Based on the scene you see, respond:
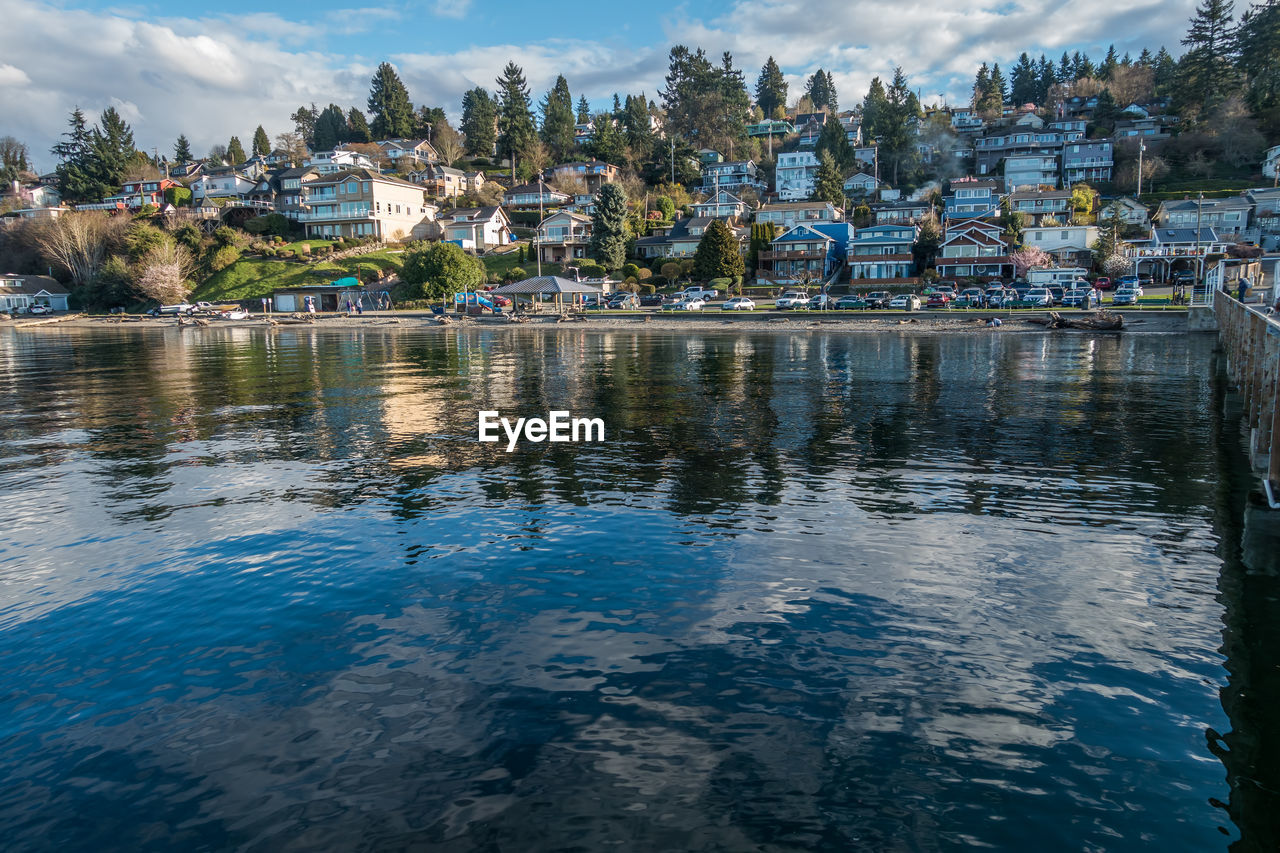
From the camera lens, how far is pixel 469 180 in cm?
13775

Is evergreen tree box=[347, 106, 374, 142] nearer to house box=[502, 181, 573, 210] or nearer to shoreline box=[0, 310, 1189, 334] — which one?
house box=[502, 181, 573, 210]

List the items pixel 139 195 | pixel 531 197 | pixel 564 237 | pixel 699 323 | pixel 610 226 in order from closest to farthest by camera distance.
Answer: pixel 699 323, pixel 610 226, pixel 564 237, pixel 531 197, pixel 139 195

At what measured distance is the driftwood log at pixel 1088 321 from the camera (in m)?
56.2

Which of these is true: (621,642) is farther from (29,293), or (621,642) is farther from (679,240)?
(29,293)

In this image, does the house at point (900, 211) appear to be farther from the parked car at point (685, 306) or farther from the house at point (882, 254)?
the parked car at point (685, 306)

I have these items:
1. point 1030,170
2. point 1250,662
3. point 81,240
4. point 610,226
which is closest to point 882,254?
point 610,226

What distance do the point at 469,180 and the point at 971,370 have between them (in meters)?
119

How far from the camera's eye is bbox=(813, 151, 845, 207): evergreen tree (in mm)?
111625

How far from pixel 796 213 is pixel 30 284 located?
4388 inches

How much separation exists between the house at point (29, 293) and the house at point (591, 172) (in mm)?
78245

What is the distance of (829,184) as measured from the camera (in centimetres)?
11169

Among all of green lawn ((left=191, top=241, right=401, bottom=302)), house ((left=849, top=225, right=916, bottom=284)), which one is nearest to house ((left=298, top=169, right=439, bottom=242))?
green lawn ((left=191, top=241, right=401, bottom=302))

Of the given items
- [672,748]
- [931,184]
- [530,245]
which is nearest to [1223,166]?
[931,184]

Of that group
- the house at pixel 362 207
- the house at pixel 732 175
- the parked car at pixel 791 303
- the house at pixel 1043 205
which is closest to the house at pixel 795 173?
the house at pixel 732 175
